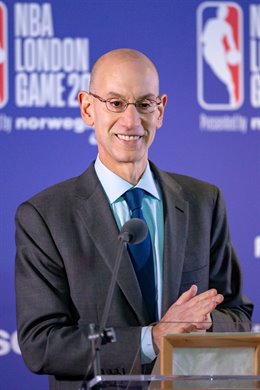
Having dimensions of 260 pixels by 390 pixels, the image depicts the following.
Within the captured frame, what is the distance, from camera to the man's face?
9.80ft

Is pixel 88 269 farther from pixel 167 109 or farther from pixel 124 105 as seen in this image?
pixel 167 109

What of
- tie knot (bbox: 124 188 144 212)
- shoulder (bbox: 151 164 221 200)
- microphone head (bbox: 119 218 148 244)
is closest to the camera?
microphone head (bbox: 119 218 148 244)

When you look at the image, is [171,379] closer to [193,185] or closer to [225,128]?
[193,185]

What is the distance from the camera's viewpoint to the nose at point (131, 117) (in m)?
2.99

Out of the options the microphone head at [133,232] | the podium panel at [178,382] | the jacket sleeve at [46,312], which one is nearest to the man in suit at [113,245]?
the jacket sleeve at [46,312]

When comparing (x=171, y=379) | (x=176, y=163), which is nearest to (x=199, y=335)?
(x=171, y=379)

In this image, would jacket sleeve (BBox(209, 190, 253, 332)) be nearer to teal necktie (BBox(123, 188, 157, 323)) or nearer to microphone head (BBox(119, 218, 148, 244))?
teal necktie (BBox(123, 188, 157, 323))

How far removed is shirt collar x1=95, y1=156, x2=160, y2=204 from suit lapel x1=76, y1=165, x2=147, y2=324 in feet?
0.06

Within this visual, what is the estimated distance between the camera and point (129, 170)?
3.09 meters

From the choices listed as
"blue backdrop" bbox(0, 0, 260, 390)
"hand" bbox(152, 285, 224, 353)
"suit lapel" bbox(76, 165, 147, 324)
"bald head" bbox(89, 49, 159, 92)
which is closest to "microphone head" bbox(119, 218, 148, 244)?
"hand" bbox(152, 285, 224, 353)

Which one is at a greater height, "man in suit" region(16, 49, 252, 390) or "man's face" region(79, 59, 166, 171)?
"man's face" region(79, 59, 166, 171)

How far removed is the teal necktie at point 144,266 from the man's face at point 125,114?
16cm

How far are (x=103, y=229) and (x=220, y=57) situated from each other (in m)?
1.62

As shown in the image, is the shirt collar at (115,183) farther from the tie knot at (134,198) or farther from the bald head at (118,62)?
the bald head at (118,62)
